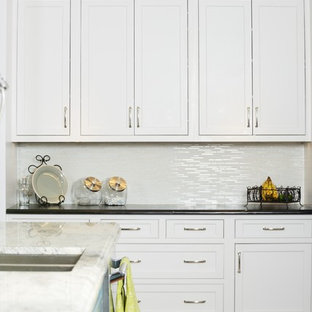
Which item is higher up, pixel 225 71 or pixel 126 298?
pixel 225 71

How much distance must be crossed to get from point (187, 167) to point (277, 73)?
3.18 ft

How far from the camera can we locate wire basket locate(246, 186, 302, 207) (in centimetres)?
349

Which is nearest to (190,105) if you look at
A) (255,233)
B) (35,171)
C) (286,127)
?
(286,127)

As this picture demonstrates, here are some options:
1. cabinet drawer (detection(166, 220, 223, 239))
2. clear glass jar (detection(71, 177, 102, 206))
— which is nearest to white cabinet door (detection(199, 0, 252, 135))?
cabinet drawer (detection(166, 220, 223, 239))

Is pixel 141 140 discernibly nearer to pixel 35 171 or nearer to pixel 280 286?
pixel 35 171

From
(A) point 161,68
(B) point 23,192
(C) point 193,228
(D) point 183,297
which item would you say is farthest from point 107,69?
(D) point 183,297

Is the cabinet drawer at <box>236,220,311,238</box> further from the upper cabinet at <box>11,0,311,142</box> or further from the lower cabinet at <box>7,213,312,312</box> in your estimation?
the upper cabinet at <box>11,0,311,142</box>

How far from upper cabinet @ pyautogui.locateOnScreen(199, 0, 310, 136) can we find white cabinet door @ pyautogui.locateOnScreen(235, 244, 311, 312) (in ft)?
2.68

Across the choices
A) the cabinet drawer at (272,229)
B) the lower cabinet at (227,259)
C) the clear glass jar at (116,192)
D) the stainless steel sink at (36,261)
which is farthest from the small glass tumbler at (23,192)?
the stainless steel sink at (36,261)

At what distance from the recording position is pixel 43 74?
349cm

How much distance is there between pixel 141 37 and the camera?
3500 millimetres

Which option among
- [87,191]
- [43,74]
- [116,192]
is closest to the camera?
[43,74]

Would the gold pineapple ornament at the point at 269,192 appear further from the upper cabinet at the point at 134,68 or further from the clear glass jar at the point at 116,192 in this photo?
the clear glass jar at the point at 116,192

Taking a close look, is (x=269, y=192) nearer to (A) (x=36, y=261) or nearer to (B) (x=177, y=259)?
(B) (x=177, y=259)
